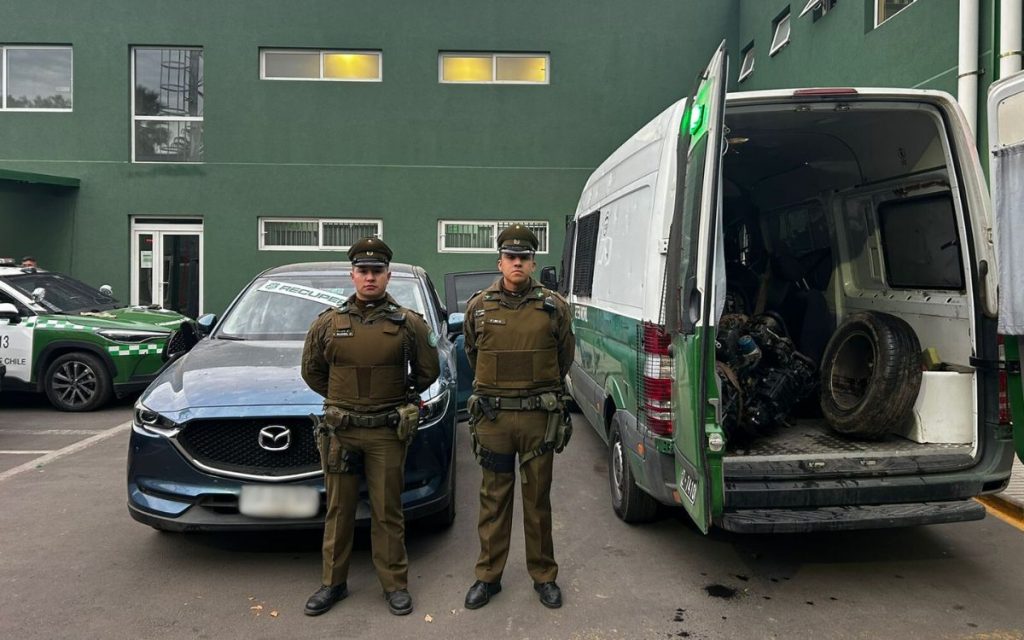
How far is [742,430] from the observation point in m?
4.61

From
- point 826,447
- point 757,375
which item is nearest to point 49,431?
point 757,375

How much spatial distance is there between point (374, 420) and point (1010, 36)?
721 cm

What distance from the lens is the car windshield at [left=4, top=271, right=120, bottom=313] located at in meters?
8.54

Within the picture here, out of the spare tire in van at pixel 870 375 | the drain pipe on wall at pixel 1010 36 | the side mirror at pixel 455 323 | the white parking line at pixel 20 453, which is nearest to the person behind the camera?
the spare tire in van at pixel 870 375

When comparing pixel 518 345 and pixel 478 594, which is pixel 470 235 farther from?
pixel 478 594

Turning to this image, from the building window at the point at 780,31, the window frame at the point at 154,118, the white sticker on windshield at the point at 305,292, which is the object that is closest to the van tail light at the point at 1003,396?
the white sticker on windshield at the point at 305,292

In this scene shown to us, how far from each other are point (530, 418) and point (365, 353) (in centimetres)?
85

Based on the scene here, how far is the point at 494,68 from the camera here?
45.9 ft

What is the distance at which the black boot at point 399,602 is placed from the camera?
141 inches

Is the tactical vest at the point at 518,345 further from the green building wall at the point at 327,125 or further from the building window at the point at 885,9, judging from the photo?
the green building wall at the point at 327,125

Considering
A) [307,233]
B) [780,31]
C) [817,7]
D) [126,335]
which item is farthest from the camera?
[307,233]

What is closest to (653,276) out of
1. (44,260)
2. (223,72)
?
(223,72)

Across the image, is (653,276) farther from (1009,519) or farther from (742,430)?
(1009,519)

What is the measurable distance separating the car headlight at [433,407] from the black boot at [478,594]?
3.00 ft
